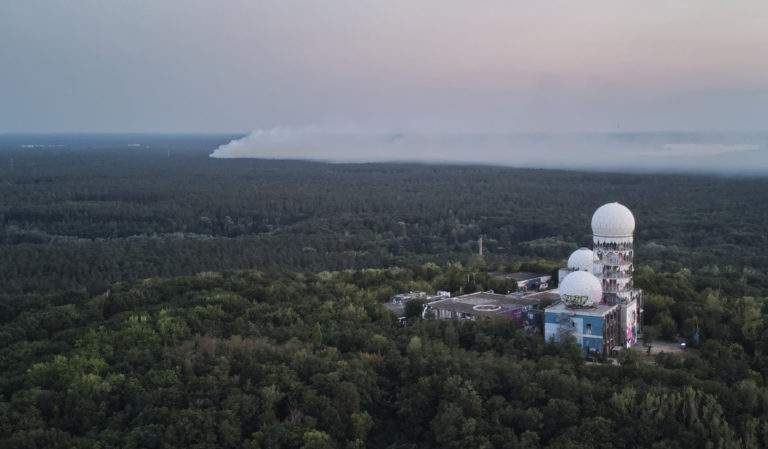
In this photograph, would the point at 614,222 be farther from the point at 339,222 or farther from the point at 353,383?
the point at 339,222

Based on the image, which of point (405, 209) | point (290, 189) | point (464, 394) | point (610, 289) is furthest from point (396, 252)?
point (290, 189)

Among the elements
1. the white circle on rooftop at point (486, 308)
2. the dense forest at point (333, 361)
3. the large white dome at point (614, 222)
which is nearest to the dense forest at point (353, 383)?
the dense forest at point (333, 361)

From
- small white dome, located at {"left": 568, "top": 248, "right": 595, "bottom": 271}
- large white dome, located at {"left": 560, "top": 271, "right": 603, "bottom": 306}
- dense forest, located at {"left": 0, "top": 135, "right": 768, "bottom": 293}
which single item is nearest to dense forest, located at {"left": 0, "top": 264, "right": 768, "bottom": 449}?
large white dome, located at {"left": 560, "top": 271, "right": 603, "bottom": 306}

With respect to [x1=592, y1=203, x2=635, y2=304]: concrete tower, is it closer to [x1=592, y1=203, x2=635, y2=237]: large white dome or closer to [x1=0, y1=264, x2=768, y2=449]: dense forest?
[x1=592, y1=203, x2=635, y2=237]: large white dome

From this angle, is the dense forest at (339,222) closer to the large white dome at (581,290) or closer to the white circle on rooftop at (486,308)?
the large white dome at (581,290)

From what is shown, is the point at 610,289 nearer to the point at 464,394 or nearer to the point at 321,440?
the point at 464,394

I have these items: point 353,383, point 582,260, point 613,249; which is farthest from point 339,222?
point 353,383
